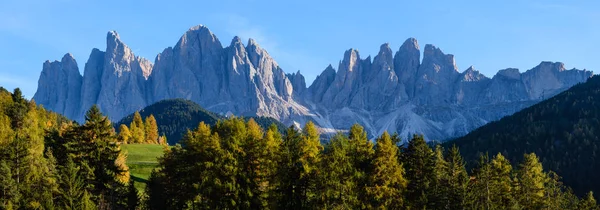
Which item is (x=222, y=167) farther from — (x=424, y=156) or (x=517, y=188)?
(x=517, y=188)

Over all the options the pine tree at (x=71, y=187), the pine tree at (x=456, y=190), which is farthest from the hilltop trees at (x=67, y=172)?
the pine tree at (x=456, y=190)

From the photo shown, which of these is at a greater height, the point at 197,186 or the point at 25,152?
the point at 25,152

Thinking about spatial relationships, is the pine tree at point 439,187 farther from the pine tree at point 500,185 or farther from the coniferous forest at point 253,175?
the pine tree at point 500,185

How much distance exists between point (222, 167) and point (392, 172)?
53.0 ft

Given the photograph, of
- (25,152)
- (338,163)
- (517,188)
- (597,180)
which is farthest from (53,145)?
(597,180)

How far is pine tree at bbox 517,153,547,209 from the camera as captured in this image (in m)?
57.6

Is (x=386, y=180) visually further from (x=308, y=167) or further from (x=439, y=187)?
(x=308, y=167)

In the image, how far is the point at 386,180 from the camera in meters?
46.4

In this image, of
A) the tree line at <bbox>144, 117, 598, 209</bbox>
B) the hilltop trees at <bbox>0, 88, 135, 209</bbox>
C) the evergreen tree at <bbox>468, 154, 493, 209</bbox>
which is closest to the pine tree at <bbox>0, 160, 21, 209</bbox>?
the hilltop trees at <bbox>0, 88, 135, 209</bbox>

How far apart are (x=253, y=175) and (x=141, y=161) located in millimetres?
52113

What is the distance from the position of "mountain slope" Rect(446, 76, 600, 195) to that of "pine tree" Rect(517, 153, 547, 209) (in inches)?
3603

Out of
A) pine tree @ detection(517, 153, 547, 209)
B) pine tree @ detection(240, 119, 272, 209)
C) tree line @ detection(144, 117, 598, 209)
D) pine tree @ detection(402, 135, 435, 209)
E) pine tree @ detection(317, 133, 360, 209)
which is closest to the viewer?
pine tree @ detection(317, 133, 360, 209)

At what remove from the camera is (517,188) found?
58.2m

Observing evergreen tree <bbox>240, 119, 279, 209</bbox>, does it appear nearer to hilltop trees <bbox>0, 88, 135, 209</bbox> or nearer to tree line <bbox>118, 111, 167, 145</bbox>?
hilltop trees <bbox>0, 88, 135, 209</bbox>
